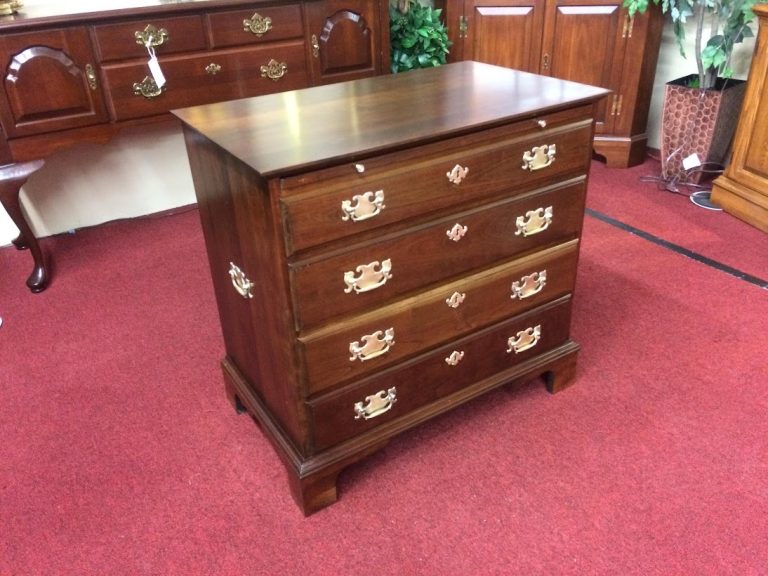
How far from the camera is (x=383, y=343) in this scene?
1.32m

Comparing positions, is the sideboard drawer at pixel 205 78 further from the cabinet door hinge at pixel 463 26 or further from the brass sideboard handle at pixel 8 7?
the cabinet door hinge at pixel 463 26

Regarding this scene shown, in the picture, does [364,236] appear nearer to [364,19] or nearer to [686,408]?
[686,408]

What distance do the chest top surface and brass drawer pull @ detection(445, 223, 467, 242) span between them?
198 millimetres

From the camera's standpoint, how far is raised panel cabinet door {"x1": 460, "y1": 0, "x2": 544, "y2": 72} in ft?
9.70

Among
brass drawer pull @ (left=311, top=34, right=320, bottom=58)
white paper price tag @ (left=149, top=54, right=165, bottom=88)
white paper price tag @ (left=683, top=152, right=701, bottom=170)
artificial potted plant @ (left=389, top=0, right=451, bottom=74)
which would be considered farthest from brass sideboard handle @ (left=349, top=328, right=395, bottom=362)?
white paper price tag @ (left=683, top=152, right=701, bottom=170)

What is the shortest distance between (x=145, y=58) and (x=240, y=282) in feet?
3.68

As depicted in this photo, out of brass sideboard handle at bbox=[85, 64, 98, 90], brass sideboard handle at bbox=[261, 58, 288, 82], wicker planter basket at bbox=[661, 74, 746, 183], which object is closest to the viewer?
brass sideboard handle at bbox=[85, 64, 98, 90]

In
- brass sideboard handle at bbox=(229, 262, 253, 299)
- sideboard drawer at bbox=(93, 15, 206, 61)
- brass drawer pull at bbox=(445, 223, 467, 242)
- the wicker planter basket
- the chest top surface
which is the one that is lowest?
the wicker planter basket

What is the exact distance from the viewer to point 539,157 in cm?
137

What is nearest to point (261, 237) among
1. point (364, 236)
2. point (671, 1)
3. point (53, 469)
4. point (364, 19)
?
point (364, 236)

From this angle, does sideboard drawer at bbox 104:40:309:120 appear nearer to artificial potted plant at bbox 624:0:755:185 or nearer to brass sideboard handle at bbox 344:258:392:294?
brass sideboard handle at bbox 344:258:392:294

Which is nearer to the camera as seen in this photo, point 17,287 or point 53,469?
point 53,469

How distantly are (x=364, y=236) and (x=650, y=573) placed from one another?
0.85m

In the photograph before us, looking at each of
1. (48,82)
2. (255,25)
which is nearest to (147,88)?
(48,82)
